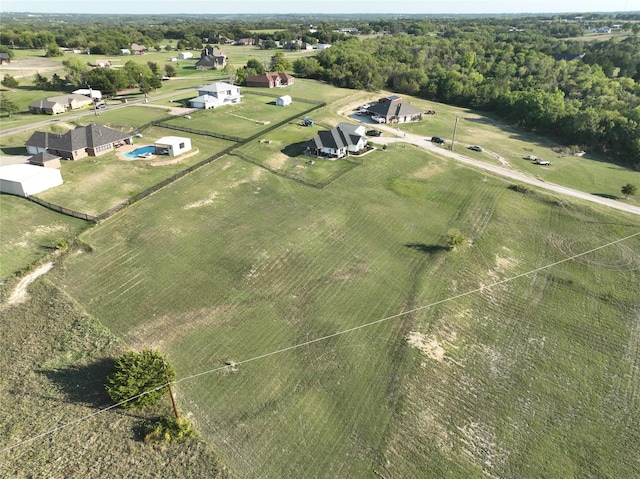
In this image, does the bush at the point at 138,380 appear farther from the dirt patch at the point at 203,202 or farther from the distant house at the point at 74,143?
the distant house at the point at 74,143

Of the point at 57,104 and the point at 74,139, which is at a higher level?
the point at 57,104

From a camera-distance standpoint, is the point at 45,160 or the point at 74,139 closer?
the point at 45,160

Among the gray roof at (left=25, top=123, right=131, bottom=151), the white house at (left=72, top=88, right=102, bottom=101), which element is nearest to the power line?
the gray roof at (left=25, top=123, right=131, bottom=151)

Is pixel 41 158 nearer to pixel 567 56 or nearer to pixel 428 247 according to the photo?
pixel 428 247

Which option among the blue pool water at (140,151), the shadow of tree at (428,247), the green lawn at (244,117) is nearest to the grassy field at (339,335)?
the shadow of tree at (428,247)

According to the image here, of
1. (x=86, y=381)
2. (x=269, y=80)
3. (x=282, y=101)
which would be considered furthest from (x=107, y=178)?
(x=269, y=80)

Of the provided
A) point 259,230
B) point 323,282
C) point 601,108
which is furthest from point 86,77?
point 601,108
